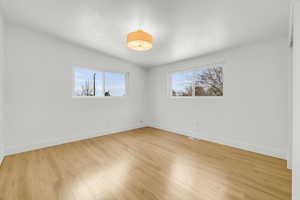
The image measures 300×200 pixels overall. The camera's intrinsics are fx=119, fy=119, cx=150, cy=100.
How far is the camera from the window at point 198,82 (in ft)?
10.4

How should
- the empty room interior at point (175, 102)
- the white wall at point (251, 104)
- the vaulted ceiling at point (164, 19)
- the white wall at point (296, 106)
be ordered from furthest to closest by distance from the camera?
the white wall at point (251, 104), the vaulted ceiling at point (164, 19), the empty room interior at point (175, 102), the white wall at point (296, 106)

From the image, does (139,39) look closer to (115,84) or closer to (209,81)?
(209,81)

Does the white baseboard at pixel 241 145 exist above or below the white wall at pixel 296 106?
below

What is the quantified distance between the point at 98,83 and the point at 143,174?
2.94 m

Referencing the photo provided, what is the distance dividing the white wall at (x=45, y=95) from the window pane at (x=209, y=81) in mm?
2821

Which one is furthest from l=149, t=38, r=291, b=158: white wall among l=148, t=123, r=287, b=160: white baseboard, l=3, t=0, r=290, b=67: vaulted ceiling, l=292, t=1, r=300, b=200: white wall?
l=292, t=1, r=300, b=200: white wall

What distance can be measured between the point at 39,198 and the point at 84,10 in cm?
263

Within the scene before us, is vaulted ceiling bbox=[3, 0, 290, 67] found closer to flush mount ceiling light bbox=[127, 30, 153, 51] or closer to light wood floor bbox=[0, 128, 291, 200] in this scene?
flush mount ceiling light bbox=[127, 30, 153, 51]

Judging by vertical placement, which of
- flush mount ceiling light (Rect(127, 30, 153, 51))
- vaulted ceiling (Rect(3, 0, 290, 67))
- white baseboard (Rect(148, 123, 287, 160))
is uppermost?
vaulted ceiling (Rect(3, 0, 290, 67))

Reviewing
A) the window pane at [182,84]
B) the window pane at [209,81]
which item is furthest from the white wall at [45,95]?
the window pane at [209,81]

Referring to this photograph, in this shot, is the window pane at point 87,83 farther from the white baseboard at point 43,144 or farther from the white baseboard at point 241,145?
the white baseboard at point 241,145

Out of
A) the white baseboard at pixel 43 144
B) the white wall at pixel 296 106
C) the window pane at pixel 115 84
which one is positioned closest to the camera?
the white wall at pixel 296 106

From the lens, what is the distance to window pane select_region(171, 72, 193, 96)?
12.4ft

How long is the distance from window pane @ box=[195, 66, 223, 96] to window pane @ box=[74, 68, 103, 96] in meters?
2.99
